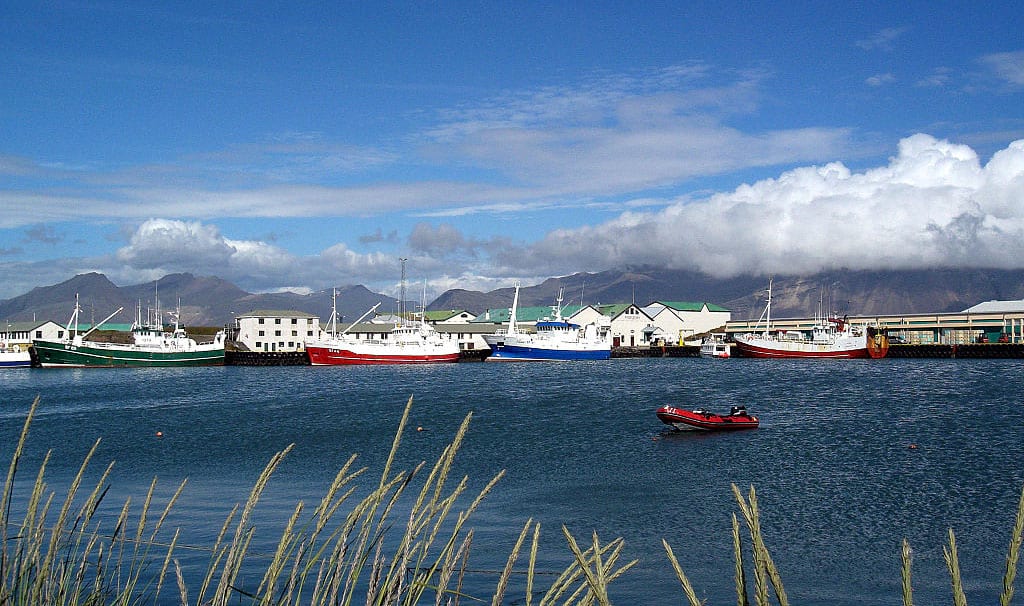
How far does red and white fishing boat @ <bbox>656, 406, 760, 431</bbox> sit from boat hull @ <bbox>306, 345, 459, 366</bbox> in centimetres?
5935

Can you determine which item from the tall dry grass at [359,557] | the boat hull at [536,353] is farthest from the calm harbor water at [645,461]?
the boat hull at [536,353]

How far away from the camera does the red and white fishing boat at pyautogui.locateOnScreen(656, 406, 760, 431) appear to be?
1249 inches

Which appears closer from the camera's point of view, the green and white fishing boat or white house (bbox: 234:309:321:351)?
the green and white fishing boat

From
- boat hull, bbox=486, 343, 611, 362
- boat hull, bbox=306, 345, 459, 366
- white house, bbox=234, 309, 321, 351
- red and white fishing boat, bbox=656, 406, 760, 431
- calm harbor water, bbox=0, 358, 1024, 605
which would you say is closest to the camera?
calm harbor water, bbox=0, 358, 1024, 605

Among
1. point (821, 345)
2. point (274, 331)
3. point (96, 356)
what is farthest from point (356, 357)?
point (821, 345)

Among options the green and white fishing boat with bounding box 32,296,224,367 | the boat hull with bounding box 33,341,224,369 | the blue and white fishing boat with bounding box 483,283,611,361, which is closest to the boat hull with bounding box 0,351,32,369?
the green and white fishing boat with bounding box 32,296,224,367

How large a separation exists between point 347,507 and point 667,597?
25.0ft

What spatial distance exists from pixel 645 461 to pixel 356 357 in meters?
66.7

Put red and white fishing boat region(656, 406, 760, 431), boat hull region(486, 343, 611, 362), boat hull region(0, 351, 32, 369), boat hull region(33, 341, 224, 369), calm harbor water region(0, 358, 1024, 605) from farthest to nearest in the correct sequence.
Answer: boat hull region(486, 343, 611, 362)
boat hull region(0, 351, 32, 369)
boat hull region(33, 341, 224, 369)
red and white fishing boat region(656, 406, 760, 431)
calm harbor water region(0, 358, 1024, 605)

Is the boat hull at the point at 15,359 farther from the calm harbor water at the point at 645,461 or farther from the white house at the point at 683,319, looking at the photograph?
the white house at the point at 683,319

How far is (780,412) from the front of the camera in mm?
40312

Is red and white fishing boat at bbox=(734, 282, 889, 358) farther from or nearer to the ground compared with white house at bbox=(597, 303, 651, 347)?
nearer to the ground

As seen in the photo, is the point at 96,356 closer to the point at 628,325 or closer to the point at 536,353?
the point at 536,353

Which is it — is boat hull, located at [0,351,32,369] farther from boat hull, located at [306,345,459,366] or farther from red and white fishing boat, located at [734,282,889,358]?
red and white fishing boat, located at [734,282,889,358]
